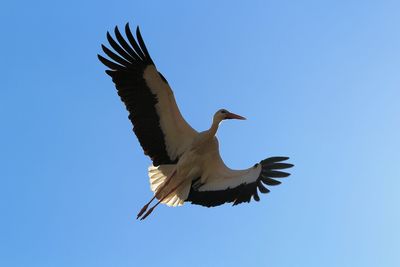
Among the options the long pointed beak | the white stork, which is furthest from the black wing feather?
the long pointed beak

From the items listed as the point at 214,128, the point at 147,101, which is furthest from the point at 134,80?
the point at 214,128

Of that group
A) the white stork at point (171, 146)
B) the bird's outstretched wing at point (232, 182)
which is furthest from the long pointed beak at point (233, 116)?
the bird's outstretched wing at point (232, 182)

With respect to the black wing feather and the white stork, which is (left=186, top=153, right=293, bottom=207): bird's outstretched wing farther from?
the black wing feather

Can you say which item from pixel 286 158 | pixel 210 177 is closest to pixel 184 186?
pixel 210 177

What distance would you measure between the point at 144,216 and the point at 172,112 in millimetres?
1923

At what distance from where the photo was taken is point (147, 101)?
19375 millimetres

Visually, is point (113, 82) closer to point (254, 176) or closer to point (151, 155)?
point (151, 155)

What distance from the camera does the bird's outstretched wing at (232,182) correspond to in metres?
19.2

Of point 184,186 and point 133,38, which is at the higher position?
point 133,38

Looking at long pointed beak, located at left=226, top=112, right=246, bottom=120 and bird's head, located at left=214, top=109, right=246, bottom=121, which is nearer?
bird's head, located at left=214, top=109, right=246, bottom=121

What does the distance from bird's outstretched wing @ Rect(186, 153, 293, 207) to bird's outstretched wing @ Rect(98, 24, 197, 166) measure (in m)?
0.68

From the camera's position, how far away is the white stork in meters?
19.2

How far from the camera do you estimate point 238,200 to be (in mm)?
19234

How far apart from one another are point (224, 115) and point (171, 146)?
1109 mm
